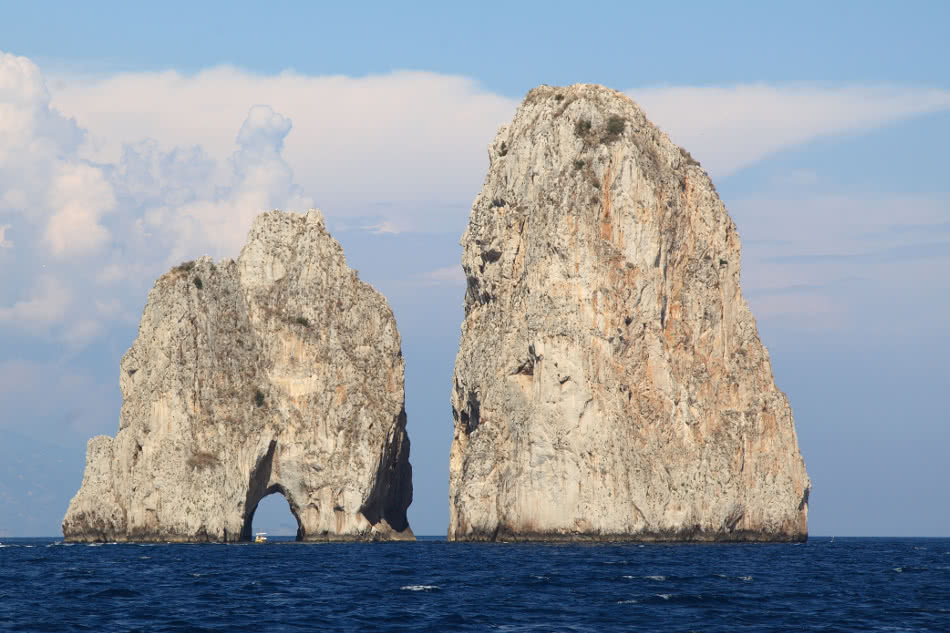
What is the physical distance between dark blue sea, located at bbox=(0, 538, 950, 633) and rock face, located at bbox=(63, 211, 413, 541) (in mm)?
21318

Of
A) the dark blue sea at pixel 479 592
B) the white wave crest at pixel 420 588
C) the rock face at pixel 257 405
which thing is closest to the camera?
the dark blue sea at pixel 479 592

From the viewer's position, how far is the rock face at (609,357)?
122 meters

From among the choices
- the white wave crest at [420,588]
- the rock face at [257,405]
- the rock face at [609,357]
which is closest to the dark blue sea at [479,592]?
the white wave crest at [420,588]

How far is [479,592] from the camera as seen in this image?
7419cm

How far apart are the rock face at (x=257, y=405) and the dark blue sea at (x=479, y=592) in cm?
2132

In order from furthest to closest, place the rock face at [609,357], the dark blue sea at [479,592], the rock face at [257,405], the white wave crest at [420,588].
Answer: the rock face at [257,405] < the rock face at [609,357] < the white wave crest at [420,588] < the dark blue sea at [479,592]

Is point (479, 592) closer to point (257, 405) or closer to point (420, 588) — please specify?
point (420, 588)

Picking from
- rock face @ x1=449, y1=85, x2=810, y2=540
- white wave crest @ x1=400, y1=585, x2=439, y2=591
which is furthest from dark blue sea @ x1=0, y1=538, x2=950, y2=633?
rock face @ x1=449, y1=85, x2=810, y2=540

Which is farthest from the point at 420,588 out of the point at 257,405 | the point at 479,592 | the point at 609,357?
the point at 257,405

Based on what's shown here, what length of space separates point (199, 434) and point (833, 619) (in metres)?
85.1

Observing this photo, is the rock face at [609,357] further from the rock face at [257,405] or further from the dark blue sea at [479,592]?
the rock face at [257,405]

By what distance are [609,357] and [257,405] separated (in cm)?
3891

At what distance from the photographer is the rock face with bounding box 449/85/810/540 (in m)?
122

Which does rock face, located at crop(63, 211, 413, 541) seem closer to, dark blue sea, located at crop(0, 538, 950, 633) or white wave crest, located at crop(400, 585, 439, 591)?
dark blue sea, located at crop(0, 538, 950, 633)
